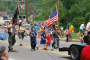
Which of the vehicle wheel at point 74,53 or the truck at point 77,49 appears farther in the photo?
the vehicle wheel at point 74,53

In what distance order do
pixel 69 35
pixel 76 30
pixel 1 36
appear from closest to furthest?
pixel 1 36 → pixel 69 35 → pixel 76 30

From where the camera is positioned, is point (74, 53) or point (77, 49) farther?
point (74, 53)

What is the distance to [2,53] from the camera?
4.59 meters

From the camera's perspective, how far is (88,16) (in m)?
38.4

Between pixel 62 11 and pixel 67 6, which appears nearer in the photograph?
pixel 62 11

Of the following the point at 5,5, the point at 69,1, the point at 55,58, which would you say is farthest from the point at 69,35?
→ the point at 5,5

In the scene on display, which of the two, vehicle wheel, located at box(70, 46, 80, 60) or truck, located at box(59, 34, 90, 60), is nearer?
truck, located at box(59, 34, 90, 60)

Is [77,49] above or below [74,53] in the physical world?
above

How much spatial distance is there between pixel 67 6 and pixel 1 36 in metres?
33.6

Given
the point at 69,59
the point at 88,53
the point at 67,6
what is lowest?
the point at 69,59

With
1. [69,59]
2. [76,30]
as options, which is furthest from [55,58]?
[76,30]

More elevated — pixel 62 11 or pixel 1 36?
pixel 62 11

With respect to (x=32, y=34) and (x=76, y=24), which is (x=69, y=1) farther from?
(x=32, y=34)

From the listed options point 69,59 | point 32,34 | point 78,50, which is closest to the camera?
point 78,50
